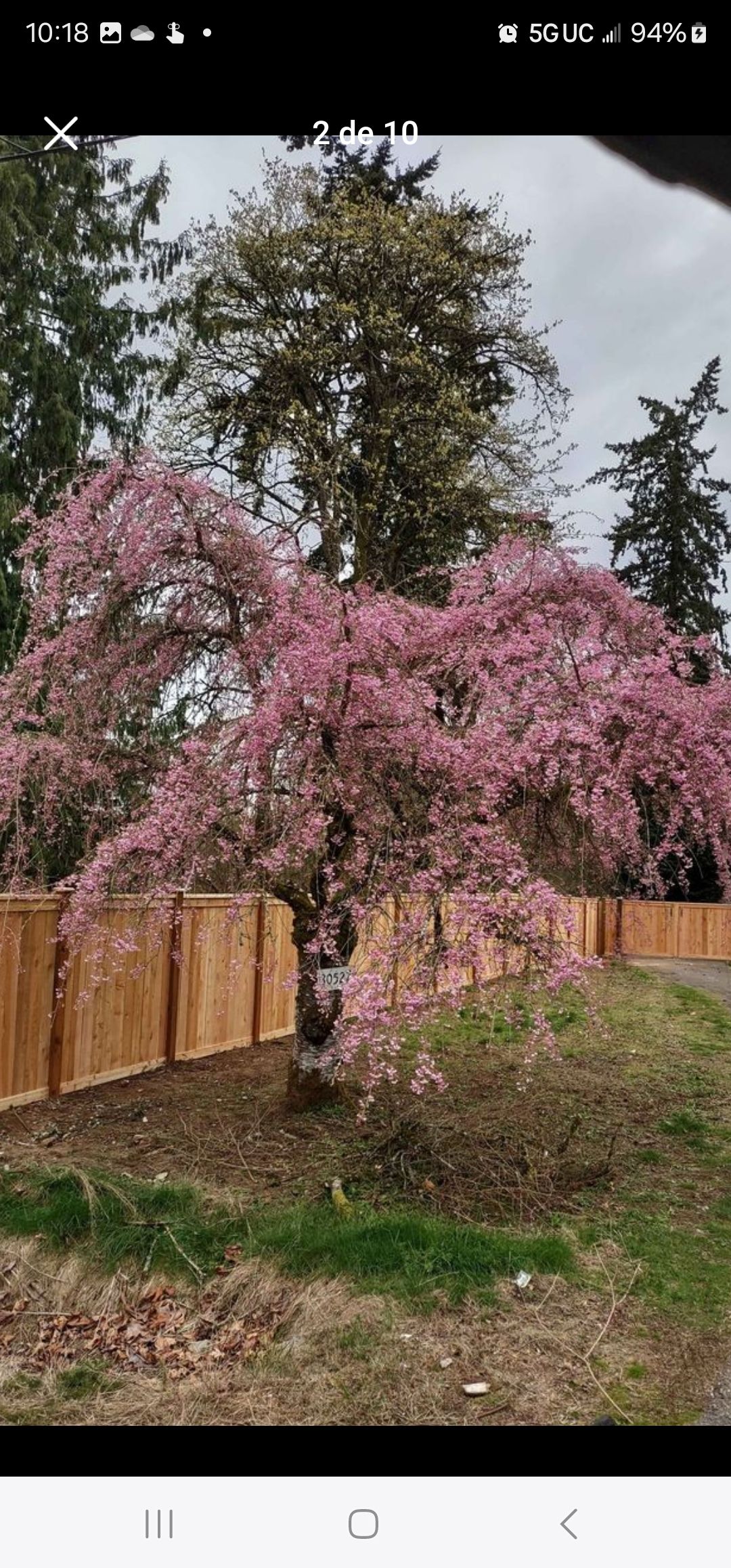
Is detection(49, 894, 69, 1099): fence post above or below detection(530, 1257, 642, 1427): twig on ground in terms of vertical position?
above

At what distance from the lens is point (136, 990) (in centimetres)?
746

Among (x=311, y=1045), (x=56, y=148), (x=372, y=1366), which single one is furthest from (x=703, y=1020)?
(x=56, y=148)

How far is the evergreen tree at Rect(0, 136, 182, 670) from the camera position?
408 inches

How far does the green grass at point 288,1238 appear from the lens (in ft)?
12.2

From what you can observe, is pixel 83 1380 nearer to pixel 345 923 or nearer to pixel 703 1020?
pixel 345 923

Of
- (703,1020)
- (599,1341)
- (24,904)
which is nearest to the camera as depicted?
(599,1341)

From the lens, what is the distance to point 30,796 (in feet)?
18.3

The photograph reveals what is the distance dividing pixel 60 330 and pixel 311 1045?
34.0 feet

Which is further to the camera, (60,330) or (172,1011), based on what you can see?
(60,330)

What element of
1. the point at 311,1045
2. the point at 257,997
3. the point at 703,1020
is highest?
the point at 311,1045

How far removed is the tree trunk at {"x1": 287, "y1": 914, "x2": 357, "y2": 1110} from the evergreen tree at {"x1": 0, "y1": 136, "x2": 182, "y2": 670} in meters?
6.04

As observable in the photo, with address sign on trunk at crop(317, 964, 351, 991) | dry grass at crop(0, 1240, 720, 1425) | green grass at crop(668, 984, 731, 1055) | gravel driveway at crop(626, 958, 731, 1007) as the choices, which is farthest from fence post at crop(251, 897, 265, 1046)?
gravel driveway at crop(626, 958, 731, 1007)
